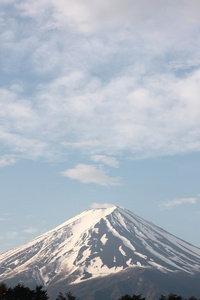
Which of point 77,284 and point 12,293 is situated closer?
point 12,293

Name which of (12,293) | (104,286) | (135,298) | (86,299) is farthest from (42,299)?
(104,286)

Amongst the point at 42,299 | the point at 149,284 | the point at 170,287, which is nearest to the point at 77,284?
the point at 149,284

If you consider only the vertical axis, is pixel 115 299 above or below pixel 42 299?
below

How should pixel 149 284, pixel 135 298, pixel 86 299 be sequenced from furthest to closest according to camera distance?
pixel 149 284 → pixel 86 299 → pixel 135 298

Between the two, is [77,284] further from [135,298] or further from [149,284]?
[135,298]

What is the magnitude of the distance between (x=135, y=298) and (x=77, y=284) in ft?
478

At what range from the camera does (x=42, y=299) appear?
65.1 meters

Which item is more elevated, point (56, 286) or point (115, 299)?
point (56, 286)

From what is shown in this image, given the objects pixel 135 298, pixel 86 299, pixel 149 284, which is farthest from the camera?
pixel 149 284

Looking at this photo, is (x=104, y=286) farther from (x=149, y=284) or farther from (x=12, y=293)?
(x=12, y=293)

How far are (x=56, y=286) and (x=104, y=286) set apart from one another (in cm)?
2862

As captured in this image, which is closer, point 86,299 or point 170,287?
point 86,299

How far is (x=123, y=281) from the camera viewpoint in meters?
198

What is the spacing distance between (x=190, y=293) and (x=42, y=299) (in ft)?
488
